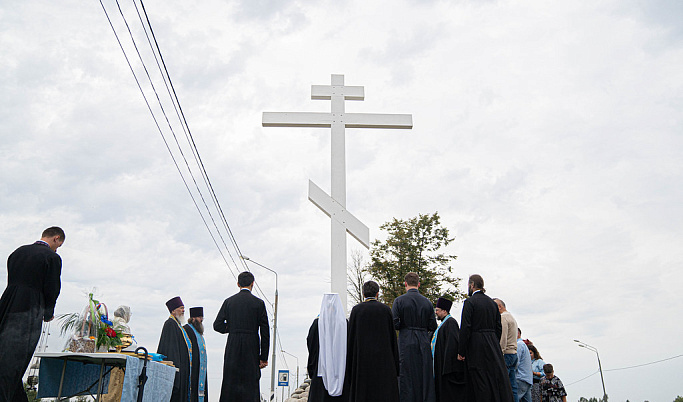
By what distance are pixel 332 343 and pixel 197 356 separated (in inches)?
71.7

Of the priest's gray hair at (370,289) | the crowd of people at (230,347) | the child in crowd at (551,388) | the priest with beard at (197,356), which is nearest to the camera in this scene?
the crowd of people at (230,347)

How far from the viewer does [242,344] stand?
7289 millimetres

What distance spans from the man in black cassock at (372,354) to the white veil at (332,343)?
11 centimetres

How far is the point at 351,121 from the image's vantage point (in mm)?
9086

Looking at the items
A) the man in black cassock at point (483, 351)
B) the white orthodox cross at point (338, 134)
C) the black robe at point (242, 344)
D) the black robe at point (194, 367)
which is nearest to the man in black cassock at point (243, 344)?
the black robe at point (242, 344)

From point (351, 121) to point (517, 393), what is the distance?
188 inches

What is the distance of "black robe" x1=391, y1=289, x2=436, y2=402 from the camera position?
7.09m

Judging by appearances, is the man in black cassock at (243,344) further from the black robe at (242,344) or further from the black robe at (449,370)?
the black robe at (449,370)

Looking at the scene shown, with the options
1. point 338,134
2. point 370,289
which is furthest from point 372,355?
point 338,134

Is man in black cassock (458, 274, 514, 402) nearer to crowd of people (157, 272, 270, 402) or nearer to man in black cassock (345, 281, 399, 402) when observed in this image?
man in black cassock (345, 281, 399, 402)

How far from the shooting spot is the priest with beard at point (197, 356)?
7.36 metres

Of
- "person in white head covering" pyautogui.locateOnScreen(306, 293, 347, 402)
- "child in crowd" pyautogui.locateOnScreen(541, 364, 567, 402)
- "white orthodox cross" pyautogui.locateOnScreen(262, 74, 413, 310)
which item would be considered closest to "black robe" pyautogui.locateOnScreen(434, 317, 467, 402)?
"person in white head covering" pyautogui.locateOnScreen(306, 293, 347, 402)

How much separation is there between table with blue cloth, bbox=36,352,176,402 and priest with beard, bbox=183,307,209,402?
2.89 feet

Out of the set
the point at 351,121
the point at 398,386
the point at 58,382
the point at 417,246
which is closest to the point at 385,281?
the point at 417,246
